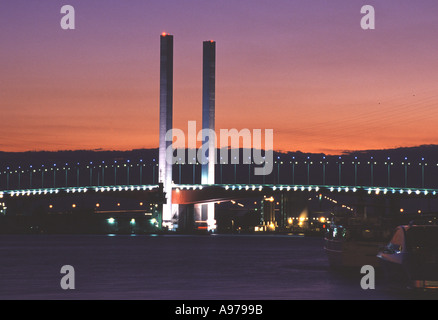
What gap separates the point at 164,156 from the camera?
133375 millimetres

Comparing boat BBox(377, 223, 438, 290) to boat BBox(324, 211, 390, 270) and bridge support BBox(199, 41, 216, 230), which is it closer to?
boat BBox(324, 211, 390, 270)

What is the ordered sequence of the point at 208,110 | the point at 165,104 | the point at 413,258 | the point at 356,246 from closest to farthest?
1. the point at 413,258
2. the point at 356,246
3. the point at 165,104
4. the point at 208,110

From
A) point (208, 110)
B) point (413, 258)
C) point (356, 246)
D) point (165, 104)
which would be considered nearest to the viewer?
point (413, 258)

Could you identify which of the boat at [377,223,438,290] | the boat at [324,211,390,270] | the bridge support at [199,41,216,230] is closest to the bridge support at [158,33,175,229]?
the bridge support at [199,41,216,230]

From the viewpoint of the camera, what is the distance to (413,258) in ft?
56.6

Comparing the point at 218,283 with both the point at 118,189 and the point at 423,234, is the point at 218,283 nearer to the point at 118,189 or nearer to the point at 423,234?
the point at 423,234

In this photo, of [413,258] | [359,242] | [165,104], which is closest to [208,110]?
[165,104]

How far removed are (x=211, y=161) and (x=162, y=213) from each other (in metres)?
13.4

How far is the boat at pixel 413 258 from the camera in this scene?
677 inches

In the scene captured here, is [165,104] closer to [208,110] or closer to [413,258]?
[208,110]

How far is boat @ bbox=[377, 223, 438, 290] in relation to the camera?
56.4 feet
